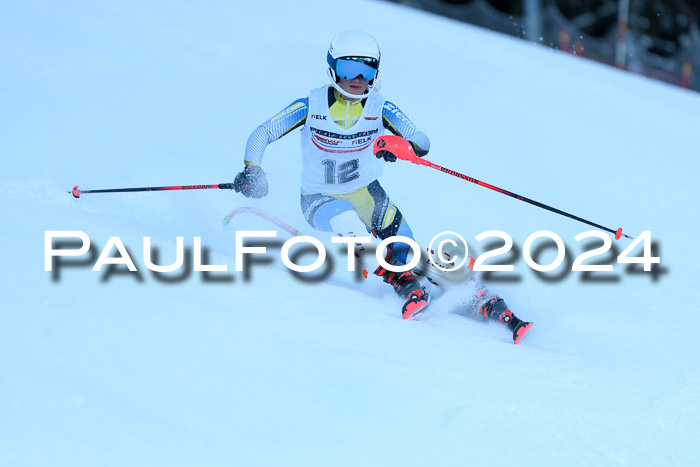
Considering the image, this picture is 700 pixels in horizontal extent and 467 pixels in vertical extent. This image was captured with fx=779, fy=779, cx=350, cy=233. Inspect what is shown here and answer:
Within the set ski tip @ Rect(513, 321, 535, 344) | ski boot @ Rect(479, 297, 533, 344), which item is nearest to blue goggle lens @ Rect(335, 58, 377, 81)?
ski boot @ Rect(479, 297, 533, 344)

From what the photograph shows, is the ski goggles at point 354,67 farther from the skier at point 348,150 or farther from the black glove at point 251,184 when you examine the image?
the black glove at point 251,184

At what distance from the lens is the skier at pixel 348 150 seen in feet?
12.1

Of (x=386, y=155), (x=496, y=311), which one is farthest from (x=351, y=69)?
(x=496, y=311)

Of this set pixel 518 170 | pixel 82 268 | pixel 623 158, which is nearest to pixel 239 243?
pixel 82 268

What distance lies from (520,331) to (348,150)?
125cm

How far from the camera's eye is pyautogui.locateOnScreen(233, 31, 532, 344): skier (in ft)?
12.1

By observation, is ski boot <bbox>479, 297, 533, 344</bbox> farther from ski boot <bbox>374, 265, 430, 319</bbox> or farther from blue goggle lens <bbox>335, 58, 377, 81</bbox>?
blue goggle lens <bbox>335, 58, 377, 81</bbox>

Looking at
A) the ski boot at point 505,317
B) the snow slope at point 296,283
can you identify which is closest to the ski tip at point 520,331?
the ski boot at point 505,317

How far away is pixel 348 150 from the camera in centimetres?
397

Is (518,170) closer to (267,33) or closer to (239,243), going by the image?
(239,243)

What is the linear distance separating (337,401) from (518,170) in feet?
12.5

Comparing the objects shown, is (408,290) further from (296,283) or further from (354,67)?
(354,67)

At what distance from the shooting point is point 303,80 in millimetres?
6980

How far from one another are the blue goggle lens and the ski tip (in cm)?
138
